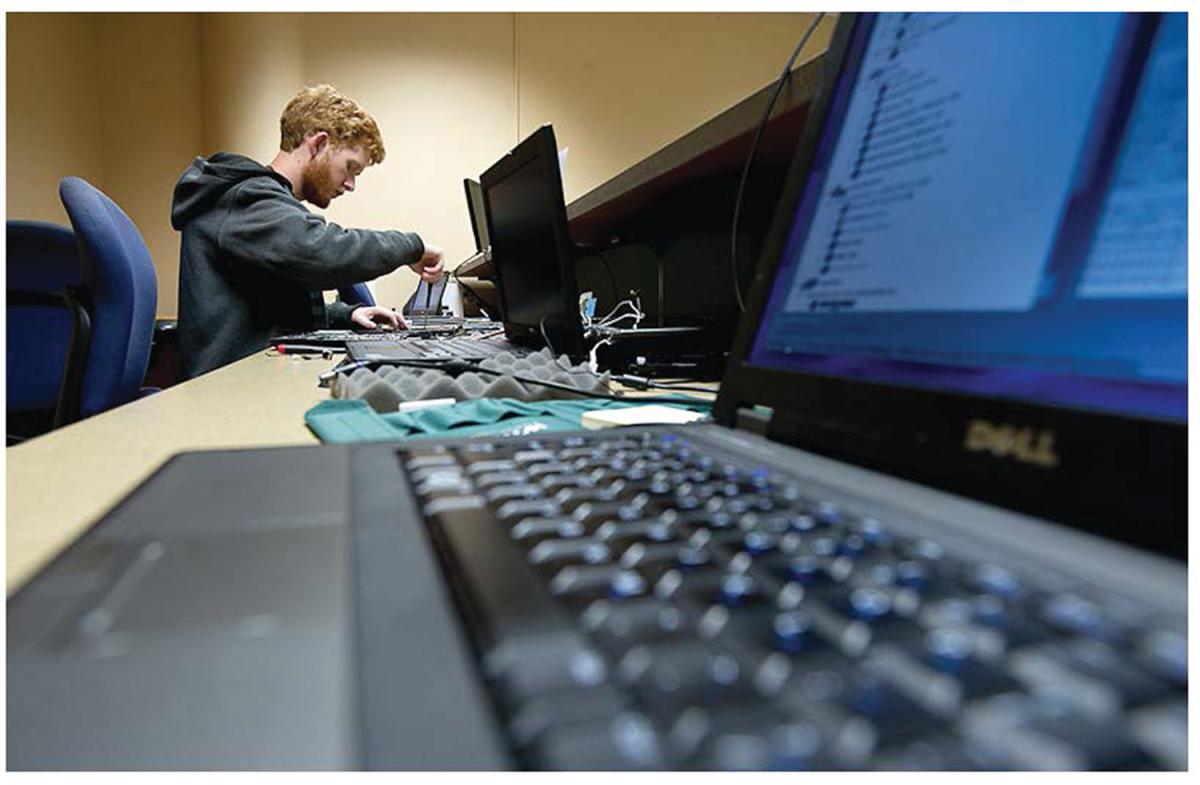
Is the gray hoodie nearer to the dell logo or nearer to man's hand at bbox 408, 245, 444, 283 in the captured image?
man's hand at bbox 408, 245, 444, 283

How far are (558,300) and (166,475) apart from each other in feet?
2.37

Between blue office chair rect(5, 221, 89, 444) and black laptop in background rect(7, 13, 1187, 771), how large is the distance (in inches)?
78.2

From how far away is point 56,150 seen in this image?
11.4 ft

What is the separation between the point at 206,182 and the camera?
177cm

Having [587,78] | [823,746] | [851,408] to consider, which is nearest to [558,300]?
[851,408]

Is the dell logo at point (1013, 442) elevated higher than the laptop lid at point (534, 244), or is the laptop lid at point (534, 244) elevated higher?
the laptop lid at point (534, 244)

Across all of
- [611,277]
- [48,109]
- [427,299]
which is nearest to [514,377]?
[611,277]

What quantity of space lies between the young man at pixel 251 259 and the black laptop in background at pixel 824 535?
1.52 m

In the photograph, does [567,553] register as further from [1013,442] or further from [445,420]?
[445,420]

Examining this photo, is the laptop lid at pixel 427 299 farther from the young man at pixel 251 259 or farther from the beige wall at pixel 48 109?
the beige wall at pixel 48 109

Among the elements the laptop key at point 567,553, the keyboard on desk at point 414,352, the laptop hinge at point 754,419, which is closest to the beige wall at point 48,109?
the keyboard on desk at point 414,352

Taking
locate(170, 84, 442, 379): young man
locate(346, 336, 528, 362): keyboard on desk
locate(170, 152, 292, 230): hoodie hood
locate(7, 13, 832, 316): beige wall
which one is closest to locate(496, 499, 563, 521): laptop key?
locate(346, 336, 528, 362): keyboard on desk

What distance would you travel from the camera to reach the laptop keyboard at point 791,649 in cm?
12
